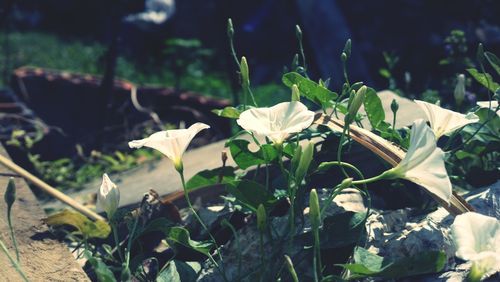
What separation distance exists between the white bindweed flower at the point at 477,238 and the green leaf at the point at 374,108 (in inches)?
22.1

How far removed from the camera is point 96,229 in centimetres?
190

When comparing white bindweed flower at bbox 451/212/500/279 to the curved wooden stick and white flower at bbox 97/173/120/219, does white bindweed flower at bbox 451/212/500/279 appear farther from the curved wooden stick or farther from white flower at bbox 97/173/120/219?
white flower at bbox 97/173/120/219

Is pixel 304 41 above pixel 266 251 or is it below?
below

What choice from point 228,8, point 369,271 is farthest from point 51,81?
point 369,271

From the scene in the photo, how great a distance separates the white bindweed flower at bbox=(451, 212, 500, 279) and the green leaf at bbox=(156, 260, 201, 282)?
1.82ft

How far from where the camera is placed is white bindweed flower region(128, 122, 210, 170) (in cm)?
143

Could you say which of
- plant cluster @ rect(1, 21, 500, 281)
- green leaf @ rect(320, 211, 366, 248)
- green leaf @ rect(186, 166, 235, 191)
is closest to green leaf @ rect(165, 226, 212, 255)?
plant cluster @ rect(1, 21, 500, 281)

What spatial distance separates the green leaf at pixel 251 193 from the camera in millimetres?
1496

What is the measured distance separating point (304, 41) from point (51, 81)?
6.10 ft

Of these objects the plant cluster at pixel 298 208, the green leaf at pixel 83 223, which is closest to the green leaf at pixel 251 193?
the plant cluster at pixel 298 208

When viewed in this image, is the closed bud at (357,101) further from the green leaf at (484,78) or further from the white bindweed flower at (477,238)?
the green leaf at (484,78)

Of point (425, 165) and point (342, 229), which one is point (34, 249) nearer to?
point (342, 229)

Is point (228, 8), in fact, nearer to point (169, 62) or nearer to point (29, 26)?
point (169, 62)

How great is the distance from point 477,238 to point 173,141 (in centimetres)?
55
